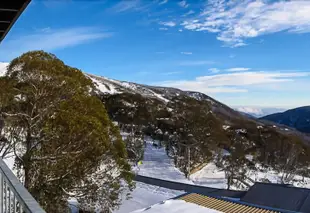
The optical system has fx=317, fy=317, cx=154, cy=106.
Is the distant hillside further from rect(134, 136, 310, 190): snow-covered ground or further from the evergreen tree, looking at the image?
the evergreen tree

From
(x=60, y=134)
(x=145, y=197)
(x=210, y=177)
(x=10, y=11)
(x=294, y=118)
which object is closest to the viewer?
(x=10, y=11)

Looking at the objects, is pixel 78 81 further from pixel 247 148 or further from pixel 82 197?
pixel 247 148

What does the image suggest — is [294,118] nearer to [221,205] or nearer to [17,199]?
[221,205]

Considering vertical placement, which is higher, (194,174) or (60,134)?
(60,134)

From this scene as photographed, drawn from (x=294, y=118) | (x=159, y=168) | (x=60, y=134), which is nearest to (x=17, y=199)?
(x=60, y=134)

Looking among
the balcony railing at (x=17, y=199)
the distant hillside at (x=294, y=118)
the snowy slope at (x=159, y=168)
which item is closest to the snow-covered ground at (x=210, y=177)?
the snowy slope at (x=159, y=168)

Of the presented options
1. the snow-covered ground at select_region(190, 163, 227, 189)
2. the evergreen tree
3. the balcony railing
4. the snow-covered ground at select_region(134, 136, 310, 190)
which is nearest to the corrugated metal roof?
the evergreen tree
